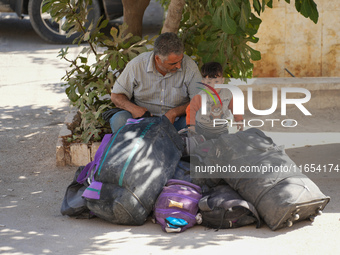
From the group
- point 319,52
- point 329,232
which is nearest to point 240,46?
point 329,232

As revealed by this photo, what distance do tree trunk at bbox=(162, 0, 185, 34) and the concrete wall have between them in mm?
2157

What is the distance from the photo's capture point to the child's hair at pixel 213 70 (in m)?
4.80

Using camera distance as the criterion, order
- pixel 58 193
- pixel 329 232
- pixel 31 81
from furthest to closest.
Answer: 1. pixel 31 81
2. pixel 58 193
3. pixel 329 232

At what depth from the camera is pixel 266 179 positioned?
160 inches

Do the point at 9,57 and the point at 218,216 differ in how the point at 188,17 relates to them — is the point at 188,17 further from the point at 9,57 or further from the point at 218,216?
the point at 9,57

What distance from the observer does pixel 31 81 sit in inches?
334

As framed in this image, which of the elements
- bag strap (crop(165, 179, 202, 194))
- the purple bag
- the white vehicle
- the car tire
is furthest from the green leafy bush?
the car tire

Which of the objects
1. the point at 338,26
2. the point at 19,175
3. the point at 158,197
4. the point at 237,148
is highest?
the point at 338,26

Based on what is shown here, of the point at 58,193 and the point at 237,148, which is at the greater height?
the point at 237,148

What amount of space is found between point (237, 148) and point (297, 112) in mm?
3067

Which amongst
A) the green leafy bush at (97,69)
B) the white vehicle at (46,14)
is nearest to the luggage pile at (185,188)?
the green leafy bush at (97,69)

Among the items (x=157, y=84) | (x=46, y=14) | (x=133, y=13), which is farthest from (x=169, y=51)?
(x=46, y=14)

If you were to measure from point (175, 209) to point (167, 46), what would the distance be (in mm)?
1387

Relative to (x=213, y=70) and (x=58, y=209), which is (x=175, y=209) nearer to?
(x=58, y=209)
